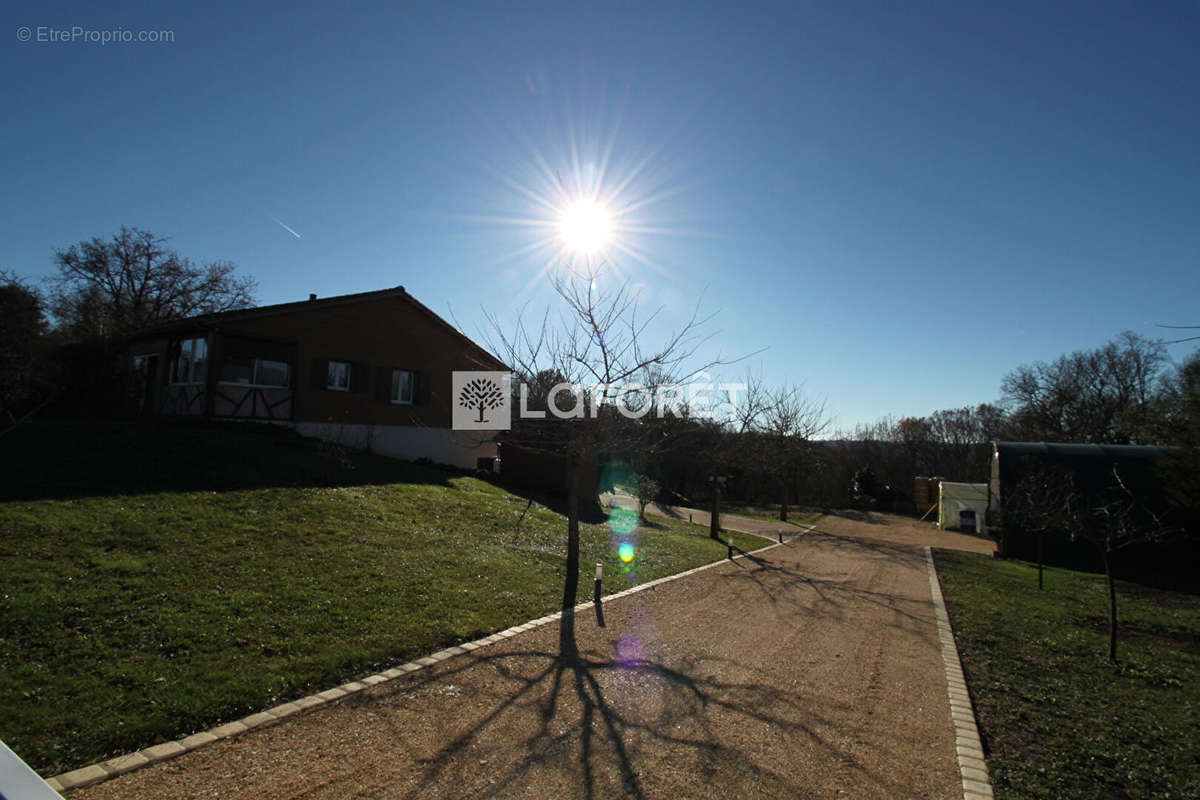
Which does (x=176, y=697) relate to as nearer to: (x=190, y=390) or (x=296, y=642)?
(x=296, y=642)

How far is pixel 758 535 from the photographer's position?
20.2m

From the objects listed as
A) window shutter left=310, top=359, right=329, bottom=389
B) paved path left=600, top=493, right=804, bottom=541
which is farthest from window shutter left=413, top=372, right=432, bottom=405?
paved path left=600, top=493, right=804, bottom=541

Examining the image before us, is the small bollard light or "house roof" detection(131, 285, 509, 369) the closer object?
the small bollard light

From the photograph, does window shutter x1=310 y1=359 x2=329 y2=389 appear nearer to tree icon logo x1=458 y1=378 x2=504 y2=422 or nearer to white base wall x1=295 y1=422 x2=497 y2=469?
white base wall x1=295 y1=422 x2=497 y2=469

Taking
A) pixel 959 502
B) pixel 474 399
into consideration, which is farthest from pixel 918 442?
pixel 474 399

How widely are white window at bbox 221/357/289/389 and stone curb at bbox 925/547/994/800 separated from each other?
17774 millimetres

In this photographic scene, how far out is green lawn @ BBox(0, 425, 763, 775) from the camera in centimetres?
438

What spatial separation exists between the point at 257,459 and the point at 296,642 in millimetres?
8337

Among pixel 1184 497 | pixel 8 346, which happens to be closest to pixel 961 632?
pixel 1184 497

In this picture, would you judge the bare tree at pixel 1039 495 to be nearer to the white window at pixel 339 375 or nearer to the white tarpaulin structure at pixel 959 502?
the white tarpaulin structure at pixel 959 502

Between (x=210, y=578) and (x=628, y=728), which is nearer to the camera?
(x=628, y=728)

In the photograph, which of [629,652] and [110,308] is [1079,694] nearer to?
[629,652]

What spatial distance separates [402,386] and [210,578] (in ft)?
52.8

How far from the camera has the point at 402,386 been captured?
22188mm
